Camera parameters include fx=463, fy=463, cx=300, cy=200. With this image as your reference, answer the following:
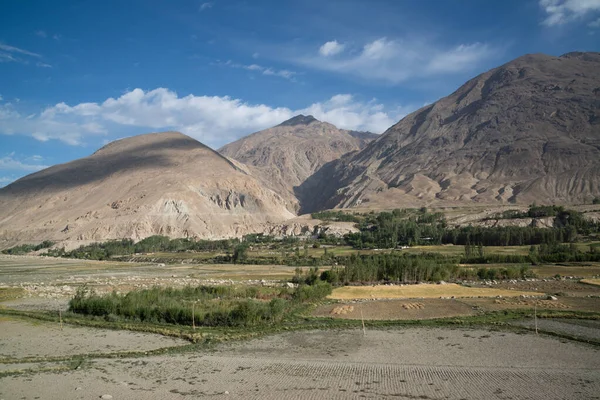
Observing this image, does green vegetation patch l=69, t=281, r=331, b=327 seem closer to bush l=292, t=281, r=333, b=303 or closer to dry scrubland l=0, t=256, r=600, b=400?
bush l=292, t=281, r=333, b=303

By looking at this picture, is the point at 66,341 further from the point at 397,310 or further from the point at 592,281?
the point at 592,281

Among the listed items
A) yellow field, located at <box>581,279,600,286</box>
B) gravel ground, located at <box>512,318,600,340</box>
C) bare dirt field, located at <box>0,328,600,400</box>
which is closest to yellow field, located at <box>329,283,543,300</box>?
yellow field, located at <box>581,279,600,286</box>

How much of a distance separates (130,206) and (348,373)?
152m

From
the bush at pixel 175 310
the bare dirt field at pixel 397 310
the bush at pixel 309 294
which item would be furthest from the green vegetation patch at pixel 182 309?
the bare dirt field at pixel 397 310

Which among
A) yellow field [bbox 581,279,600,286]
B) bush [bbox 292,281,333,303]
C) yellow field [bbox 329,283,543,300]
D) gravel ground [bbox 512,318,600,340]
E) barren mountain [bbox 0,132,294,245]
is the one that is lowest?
yellow field [bbox 581,279,600,286]

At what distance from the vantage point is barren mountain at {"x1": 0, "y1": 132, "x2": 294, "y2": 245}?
148 meters

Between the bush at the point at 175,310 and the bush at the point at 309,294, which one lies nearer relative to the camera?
the bush at the point at 175,310

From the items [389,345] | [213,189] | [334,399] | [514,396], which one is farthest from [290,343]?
[213,189]

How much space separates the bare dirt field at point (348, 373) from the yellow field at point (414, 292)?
1857 centimetres

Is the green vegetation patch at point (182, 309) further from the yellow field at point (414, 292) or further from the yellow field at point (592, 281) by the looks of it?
the yellow field at point (592, 281)

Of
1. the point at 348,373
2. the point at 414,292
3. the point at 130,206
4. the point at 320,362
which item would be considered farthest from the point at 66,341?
the point at 130,206

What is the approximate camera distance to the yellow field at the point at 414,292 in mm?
42688

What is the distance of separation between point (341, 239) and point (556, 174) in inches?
4523

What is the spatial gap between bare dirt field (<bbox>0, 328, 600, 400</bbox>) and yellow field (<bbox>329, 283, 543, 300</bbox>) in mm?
18573
